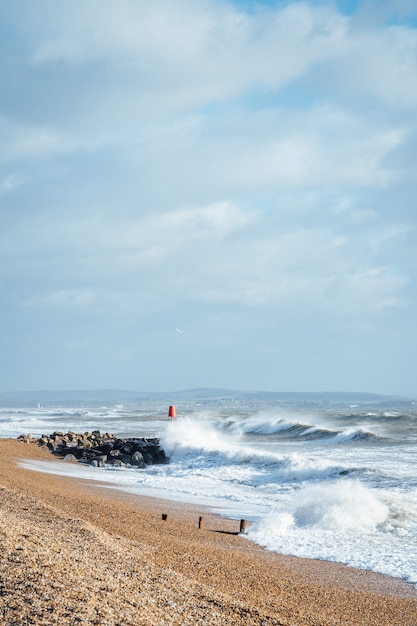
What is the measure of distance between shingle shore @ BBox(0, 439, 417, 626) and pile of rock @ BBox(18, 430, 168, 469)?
1226cm

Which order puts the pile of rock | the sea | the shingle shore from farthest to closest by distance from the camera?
the pile of rock, the sea, the shingle shore

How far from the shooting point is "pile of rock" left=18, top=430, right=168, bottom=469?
23.8 metres

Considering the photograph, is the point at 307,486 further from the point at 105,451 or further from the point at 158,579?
the point at 158,579

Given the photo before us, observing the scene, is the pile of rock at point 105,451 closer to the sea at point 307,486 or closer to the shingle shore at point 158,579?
the sea at point 307,486

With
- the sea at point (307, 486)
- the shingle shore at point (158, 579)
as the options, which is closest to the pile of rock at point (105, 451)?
the sea at point (307, 486)

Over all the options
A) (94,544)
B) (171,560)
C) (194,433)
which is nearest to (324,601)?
(171,560)

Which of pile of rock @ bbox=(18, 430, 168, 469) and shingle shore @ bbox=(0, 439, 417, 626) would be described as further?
pile of rock @ bbox=(18, 430, 168, 469)

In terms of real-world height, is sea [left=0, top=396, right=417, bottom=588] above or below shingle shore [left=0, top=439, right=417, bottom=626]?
below

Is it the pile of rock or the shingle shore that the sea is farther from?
the shingle shore

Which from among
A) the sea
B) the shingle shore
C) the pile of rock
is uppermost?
the shingle shore

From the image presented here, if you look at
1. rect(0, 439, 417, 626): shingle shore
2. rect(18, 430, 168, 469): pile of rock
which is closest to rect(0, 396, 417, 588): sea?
rect(18, 430, 168, 469): pile of rock

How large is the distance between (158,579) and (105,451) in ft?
67.6

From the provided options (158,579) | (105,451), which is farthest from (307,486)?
(158,579)

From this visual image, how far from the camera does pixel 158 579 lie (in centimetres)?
588
